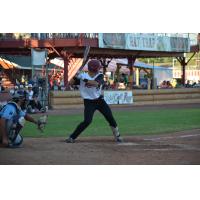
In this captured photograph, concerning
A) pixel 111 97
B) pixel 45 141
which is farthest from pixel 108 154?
pixel 111 97

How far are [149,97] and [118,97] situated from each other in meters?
2.15

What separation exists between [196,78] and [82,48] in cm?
2444

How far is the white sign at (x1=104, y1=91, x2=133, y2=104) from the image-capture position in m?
24.3

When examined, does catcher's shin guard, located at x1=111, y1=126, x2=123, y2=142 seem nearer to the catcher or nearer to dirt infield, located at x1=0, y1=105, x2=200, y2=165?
dirt infield, located at x1=0, y1=105, x2=200, y2=165

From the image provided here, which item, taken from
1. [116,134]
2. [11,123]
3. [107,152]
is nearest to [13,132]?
[11,123]

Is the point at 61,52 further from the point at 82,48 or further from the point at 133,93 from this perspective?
the point at 133,93

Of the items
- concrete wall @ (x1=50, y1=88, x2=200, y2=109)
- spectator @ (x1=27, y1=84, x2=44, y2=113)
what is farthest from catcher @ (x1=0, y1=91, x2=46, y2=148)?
concrete wall @ (x1=50, y1=88, x2=200, y2=109)

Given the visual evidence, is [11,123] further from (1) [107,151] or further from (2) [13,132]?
(1) [107,151]

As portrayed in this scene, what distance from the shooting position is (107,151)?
8219mm

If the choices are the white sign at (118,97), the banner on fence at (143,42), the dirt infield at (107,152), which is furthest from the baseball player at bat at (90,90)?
the banner on fence at (143,42)

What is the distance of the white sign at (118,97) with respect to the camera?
79.7ft

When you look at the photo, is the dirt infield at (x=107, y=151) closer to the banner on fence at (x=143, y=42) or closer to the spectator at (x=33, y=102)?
the spectator at (x=33, y=102)

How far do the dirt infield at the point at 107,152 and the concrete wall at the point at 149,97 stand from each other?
12.4 meters

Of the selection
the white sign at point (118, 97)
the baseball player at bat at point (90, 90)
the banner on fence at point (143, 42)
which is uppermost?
the banner on fence at point (143, 42)
